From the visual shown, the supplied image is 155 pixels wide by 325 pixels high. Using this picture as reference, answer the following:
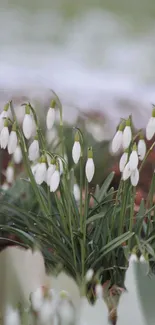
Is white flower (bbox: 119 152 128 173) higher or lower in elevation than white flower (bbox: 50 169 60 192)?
higher

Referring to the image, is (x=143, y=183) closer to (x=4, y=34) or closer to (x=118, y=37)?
(x=118, y=37)

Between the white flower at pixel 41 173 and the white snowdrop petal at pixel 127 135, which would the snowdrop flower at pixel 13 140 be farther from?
the white snowdrop petal at pixel 127 135

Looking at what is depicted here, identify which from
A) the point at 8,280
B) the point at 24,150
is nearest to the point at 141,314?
the point at 8,280

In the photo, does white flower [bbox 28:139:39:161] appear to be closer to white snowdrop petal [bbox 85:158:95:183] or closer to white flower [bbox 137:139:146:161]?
white snowdrop petal [bbox 85:158:95:183]

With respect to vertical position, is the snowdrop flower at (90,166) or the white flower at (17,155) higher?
the white flower at (17,155)

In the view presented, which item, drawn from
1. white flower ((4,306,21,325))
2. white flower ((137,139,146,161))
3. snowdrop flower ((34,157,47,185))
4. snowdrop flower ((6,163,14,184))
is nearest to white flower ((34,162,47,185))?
snowdrop flower ((34,157,47,185))

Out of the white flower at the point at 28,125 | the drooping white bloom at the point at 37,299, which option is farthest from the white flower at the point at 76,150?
the drooping white bloom at the point at 37,299
